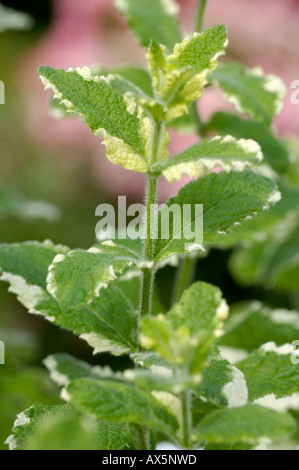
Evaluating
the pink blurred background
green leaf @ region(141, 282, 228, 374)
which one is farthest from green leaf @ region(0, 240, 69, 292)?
the pink blurred background

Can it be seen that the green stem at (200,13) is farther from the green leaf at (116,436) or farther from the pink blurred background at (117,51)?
the pink blurred background at (117,51)

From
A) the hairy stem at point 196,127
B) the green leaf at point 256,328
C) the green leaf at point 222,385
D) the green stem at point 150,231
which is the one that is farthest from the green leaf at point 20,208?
the green leaf at point 222,385

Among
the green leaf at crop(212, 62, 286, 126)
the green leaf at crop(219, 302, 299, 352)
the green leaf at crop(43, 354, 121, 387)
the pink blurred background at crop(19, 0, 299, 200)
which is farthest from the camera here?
the pink blurred background at crop(19, 0, 299, 200)

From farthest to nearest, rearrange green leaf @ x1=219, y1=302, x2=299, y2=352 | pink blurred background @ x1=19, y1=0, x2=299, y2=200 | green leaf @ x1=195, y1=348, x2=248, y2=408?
pink blurred background @ x1=19, y1=0, x2=299, y2=200
green leaf @ x1=219, y1=302, x2=299, y2=352
green leaf @ x1=195, y1=348, x2=248, y2=408

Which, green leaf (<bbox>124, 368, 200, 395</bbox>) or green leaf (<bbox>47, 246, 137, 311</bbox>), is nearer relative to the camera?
green leaf (<bbox>124, 368, 200, 395</bbox>)

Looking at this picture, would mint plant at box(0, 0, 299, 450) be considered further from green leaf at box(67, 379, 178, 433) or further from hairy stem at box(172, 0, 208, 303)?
hairy stem at box(172, 0, 208, 303)

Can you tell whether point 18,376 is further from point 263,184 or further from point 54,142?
point 54,142

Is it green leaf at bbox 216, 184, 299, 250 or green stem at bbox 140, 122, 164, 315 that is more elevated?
green leaf at bbox 216, 184, 299, 250

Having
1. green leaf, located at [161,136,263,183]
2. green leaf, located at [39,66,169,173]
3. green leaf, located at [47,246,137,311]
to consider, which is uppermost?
green leaf, located at [39,66,169,173]
